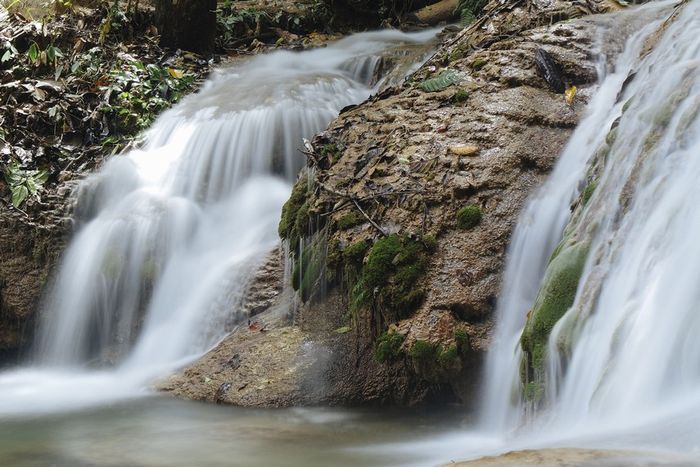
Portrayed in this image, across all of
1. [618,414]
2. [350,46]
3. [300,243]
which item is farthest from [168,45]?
[618,414]

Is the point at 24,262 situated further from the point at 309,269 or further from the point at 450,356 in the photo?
the point at 450,356

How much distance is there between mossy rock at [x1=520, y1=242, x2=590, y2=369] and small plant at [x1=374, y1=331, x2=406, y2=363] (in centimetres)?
96

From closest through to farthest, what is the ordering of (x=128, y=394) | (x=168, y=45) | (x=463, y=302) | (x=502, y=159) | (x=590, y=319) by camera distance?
(x=590, y=319) < (x=463, y=302) < (x=502, y=159) < (x=128, y=394) < (x=168, y=45)

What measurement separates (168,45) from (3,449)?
8.26m

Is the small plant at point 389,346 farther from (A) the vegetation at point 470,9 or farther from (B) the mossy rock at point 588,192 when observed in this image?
(A) the vegetation at point 470,9

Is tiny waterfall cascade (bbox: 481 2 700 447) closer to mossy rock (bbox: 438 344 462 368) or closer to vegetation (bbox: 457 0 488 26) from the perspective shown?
mossy rock (bbox: 438 344 462 368)

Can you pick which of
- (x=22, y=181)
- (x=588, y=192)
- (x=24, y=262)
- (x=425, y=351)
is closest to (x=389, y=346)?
(x=425, y=351)

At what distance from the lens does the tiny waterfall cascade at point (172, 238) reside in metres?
6.94

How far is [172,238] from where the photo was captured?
788cm

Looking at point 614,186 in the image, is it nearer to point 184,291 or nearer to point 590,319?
point 590,319

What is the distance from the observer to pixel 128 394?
20.4ft

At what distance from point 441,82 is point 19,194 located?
4.38 metres

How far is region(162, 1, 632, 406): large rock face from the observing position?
5.24m

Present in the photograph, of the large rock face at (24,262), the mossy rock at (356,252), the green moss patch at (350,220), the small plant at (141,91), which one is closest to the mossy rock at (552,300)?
the mossy rock at (356,252)
